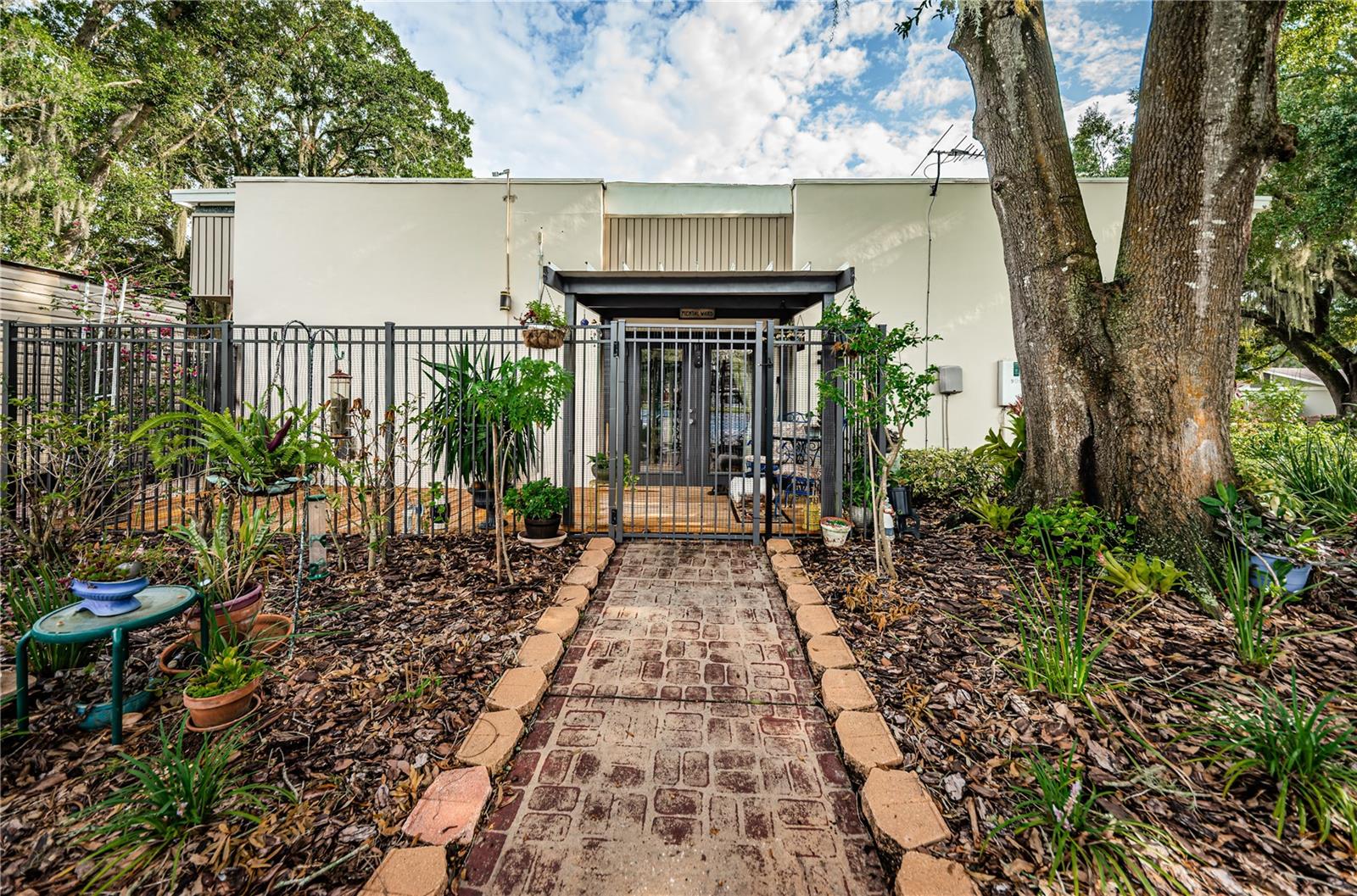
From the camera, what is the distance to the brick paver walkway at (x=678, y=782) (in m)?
1.58

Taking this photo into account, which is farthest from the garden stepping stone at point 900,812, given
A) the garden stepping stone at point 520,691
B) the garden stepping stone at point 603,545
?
the garden stepping stone at point 603,545

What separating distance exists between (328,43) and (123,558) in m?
16.1

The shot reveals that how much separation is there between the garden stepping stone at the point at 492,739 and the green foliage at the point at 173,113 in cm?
1391

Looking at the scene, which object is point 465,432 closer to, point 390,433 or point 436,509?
point 390,433

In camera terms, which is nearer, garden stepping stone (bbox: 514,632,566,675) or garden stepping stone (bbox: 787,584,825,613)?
garden stepping stone (bbox: 514,632,566,675)

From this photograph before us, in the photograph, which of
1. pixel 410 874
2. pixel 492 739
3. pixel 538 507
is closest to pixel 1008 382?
pixel 538 507

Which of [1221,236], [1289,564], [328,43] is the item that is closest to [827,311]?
[1221,236]

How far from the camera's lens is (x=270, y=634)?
9.24 feet

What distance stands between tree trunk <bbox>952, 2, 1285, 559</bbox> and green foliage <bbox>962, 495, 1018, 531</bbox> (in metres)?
0.24

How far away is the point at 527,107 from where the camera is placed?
9.34 meters

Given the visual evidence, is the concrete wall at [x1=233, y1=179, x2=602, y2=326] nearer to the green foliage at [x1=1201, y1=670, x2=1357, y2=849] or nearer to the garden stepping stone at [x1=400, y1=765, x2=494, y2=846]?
the garden stepping stone at [x1=400, y1=765, x2=494, y2=846]

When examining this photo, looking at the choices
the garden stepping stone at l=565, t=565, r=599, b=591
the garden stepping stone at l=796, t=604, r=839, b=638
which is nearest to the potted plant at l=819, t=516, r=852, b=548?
the garden stepping stone at l=796, t=604, r=839, b=638

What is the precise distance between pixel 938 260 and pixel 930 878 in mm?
8639

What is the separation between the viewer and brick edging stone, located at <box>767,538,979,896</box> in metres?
1.51
